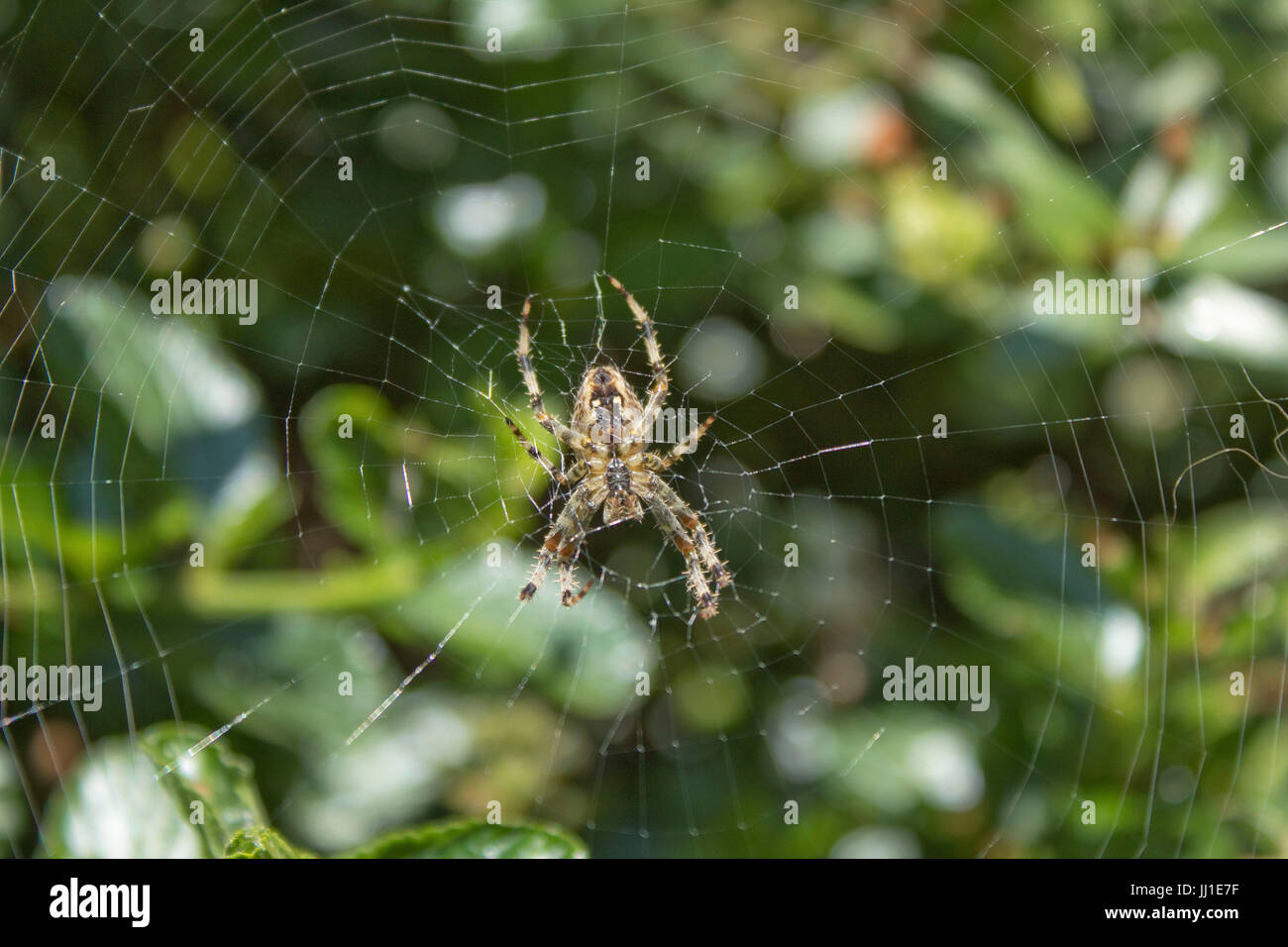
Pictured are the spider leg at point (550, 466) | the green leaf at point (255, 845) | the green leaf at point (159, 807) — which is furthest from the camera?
the spider leg at point (550, 466)

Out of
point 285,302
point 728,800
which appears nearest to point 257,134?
point 285,302

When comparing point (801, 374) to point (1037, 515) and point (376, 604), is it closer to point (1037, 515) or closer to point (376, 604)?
point (1037, 515)

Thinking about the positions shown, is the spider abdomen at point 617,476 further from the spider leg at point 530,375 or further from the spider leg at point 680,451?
the spider leg at point 530,375

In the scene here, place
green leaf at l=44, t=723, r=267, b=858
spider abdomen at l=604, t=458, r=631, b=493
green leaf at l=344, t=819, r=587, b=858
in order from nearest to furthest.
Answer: green leaf at l=344, t=819, r=587, b=858, green leaf at l=44, t=723, r=267, b=858, spider abdomen at l=604, t=458, r=631, b=493

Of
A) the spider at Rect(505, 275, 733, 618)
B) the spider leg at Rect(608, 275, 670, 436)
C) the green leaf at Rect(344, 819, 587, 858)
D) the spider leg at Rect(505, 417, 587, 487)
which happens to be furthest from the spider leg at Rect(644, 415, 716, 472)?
the green leaf at Rect(344, 819, 587, 858)

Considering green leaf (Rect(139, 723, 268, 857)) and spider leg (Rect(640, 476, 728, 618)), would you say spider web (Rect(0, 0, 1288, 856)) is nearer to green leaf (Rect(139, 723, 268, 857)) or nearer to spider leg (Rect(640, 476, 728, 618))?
spider leg (Rect(640, 476, 728, 618))

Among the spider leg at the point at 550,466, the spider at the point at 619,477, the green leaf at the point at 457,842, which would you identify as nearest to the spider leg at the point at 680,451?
the spider at the point at 619,477

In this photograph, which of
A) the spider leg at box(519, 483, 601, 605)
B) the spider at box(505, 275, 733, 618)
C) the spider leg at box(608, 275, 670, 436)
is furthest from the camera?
the spider at box(505, 275, 733, 618)
